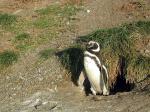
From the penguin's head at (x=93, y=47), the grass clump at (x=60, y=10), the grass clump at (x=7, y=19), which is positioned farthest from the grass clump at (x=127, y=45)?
the grass clump at (x=7, y=19)

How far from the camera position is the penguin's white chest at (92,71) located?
277 inches

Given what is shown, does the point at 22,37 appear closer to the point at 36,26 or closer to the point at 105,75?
the point at 36,26

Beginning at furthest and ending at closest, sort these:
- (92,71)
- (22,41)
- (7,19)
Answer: (7,19) → (22,41) → (92,71)

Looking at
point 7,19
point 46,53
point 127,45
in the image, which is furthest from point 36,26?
point 127,45

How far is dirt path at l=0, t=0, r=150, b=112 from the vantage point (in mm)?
6547

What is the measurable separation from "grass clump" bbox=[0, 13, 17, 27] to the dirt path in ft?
3.80

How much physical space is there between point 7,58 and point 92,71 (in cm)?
152

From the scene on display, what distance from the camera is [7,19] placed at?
9.20 meters

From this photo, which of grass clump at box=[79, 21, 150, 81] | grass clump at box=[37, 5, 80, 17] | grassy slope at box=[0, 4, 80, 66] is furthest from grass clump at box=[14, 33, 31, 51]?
grass clump at box=[79, 21, 150, 81]

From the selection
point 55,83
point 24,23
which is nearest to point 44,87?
point 55,83

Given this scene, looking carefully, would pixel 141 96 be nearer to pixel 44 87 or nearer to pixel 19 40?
pixel 44 87

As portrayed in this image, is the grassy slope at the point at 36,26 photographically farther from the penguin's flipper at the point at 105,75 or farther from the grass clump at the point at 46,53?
the penguin's flipper at the point at 105,75

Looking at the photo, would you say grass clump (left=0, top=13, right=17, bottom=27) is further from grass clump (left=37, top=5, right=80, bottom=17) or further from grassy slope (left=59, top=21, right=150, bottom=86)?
grassy slope (left=59, top=21, right=150, bottom=86)

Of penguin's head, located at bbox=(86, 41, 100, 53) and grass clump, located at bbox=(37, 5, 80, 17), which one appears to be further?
grass clump, located at bbox=(37, 5, 80, 17)
